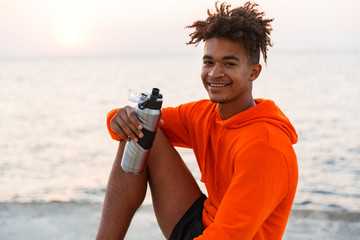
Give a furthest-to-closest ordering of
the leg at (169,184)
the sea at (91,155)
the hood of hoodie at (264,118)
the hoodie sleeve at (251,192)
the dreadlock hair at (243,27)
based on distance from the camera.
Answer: the sea at (91,155) → the leg at (169,184) → the dreadlock hair at (243,27) → the hood of hoodie at (264,118) → the hoodie sleeve at (251,192)

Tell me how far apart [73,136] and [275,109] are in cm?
789

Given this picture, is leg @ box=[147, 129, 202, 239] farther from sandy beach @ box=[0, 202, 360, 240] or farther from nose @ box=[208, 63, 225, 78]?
sandy beach @ box=[0, 202, 360, 240]

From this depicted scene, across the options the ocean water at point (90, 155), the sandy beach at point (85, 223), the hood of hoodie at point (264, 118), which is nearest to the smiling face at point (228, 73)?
the hood of hoodie at point (264, 118)

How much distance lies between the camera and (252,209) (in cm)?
195

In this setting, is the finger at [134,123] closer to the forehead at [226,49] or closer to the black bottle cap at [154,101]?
the black bottle cap at [154,101]

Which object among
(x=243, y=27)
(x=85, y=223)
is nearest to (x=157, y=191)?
(x=243, y=27)

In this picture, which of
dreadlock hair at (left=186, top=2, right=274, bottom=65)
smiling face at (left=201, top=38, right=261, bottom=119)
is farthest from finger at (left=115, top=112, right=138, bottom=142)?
dreadlock hair at (left=186, top=2, right=274, bottom=65)

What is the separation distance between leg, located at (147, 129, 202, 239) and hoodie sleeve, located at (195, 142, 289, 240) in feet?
1.86

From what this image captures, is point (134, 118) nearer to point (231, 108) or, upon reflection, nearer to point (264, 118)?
point (231, 108)

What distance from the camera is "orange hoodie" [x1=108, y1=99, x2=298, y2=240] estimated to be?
76.7 inches

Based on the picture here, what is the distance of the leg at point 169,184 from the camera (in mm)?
2572

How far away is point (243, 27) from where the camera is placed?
91.1 inches

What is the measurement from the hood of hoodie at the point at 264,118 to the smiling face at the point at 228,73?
12 centimetres

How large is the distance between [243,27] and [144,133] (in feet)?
2.45
